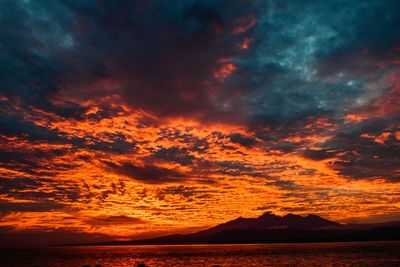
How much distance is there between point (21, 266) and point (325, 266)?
3391 inches

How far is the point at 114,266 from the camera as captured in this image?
341 feet

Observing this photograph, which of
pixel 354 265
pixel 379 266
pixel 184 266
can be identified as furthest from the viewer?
pixel 184 266

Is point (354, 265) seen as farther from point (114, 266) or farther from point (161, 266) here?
point (114, 266)

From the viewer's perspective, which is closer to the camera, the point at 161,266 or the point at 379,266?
the point at 379,266

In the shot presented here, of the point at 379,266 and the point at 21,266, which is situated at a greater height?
the point at 21,266

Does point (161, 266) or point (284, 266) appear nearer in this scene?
point (284, 266)

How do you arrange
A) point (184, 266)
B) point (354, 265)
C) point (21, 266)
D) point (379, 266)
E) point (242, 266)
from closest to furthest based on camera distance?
point (379, 266) → point (354, 265) → point (242, 266) → point (184, 266) → point (21, 266)

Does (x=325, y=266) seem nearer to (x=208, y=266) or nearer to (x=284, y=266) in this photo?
(x=284, y=266)

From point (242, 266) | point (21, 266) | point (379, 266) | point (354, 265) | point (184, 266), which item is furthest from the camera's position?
point (21, 266)

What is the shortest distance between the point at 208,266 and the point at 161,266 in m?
14.9

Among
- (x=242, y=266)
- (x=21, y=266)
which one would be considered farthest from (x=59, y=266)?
(x=242, y=266)

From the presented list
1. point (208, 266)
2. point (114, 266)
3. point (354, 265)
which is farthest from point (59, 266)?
point (354, 265)

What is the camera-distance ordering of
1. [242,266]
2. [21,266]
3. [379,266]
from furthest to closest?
1. [21,266]
2. [242,266]
3. [379,266]

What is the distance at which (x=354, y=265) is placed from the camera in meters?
84.1
